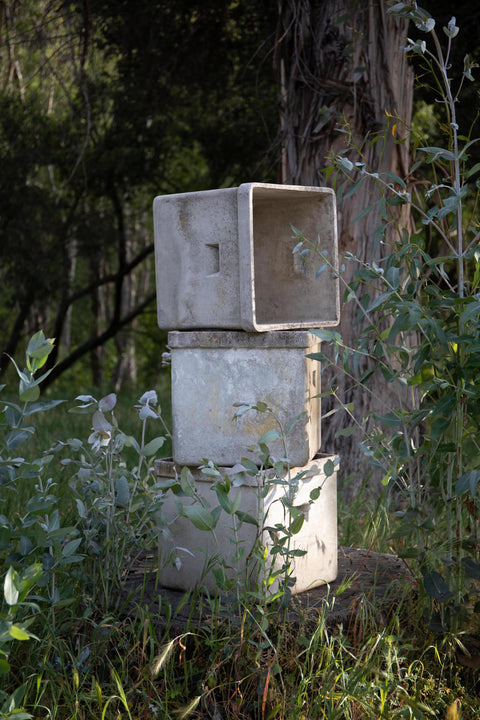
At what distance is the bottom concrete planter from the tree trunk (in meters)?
1.30

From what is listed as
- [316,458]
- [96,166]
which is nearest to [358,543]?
[316,458]

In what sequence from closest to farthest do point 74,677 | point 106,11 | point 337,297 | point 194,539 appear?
point 74,677
point 194,539
point 337,297
point 106,11

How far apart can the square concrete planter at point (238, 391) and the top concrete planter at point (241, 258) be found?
0.23ft

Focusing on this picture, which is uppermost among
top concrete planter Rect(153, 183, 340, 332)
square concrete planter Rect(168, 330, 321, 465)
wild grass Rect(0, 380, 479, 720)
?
top concrete planter Rect(153, 183, 340, 332)

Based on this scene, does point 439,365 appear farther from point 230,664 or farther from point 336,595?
point 230,664

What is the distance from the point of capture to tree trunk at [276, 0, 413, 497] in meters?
3.75

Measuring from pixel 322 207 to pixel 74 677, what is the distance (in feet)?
5.41

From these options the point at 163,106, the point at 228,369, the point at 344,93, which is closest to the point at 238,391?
the point at 228,369

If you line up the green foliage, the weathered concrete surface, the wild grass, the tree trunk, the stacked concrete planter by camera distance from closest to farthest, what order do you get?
the wild grass → the green foliage → the weathered concrete surface → the stacked concrete planter → the tree trunk

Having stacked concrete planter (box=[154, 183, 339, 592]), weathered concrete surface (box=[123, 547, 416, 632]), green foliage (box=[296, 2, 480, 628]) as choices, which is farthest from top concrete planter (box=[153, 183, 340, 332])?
weathered concrete surface (box=[123, 547, 416, 632])

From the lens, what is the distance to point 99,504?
216cm

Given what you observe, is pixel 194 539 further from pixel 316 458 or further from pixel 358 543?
pixel 358 543

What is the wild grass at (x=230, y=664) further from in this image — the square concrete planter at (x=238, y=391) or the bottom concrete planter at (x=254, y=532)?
the square concrete planter at (x=238, y=391)

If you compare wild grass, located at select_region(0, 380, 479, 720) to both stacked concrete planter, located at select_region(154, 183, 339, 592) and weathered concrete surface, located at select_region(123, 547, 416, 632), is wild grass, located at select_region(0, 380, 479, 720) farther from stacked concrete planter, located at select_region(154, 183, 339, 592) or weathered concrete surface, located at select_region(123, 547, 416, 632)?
stacked concrete planter, located at select_region(154, 183, 339, 592)
